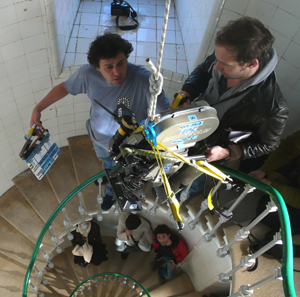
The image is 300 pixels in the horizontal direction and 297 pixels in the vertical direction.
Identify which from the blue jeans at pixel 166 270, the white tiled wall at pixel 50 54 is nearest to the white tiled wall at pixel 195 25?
the white tiled wall at pixel 50 54

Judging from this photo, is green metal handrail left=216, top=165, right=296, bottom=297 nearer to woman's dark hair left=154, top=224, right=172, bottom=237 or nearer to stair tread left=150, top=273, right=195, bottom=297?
woman's dark hair left=154, top=224, right=172, bottom=237

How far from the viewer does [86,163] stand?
3537 millimetres

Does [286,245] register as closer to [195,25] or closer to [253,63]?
[253,63]

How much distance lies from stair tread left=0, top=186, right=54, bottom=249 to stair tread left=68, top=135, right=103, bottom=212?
0.71 m

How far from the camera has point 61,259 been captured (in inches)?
147

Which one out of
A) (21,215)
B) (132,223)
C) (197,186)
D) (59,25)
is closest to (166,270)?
(132,223)

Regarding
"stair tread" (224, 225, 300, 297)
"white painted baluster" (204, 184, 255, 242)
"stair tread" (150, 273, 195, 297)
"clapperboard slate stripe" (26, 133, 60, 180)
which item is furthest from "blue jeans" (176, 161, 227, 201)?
"stair tread" (150, 273, 195, 297)

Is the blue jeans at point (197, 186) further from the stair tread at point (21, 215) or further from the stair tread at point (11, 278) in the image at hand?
the stair tread at point (11, 278)

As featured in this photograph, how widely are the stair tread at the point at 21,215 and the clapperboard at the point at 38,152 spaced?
123 cm

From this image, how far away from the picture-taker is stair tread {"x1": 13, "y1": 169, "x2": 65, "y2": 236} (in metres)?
3.33

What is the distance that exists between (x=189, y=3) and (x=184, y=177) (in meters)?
2.37

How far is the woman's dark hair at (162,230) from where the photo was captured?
3213 mm

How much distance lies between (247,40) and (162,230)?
8.21 ft

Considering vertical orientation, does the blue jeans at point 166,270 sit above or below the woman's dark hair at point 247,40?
below
